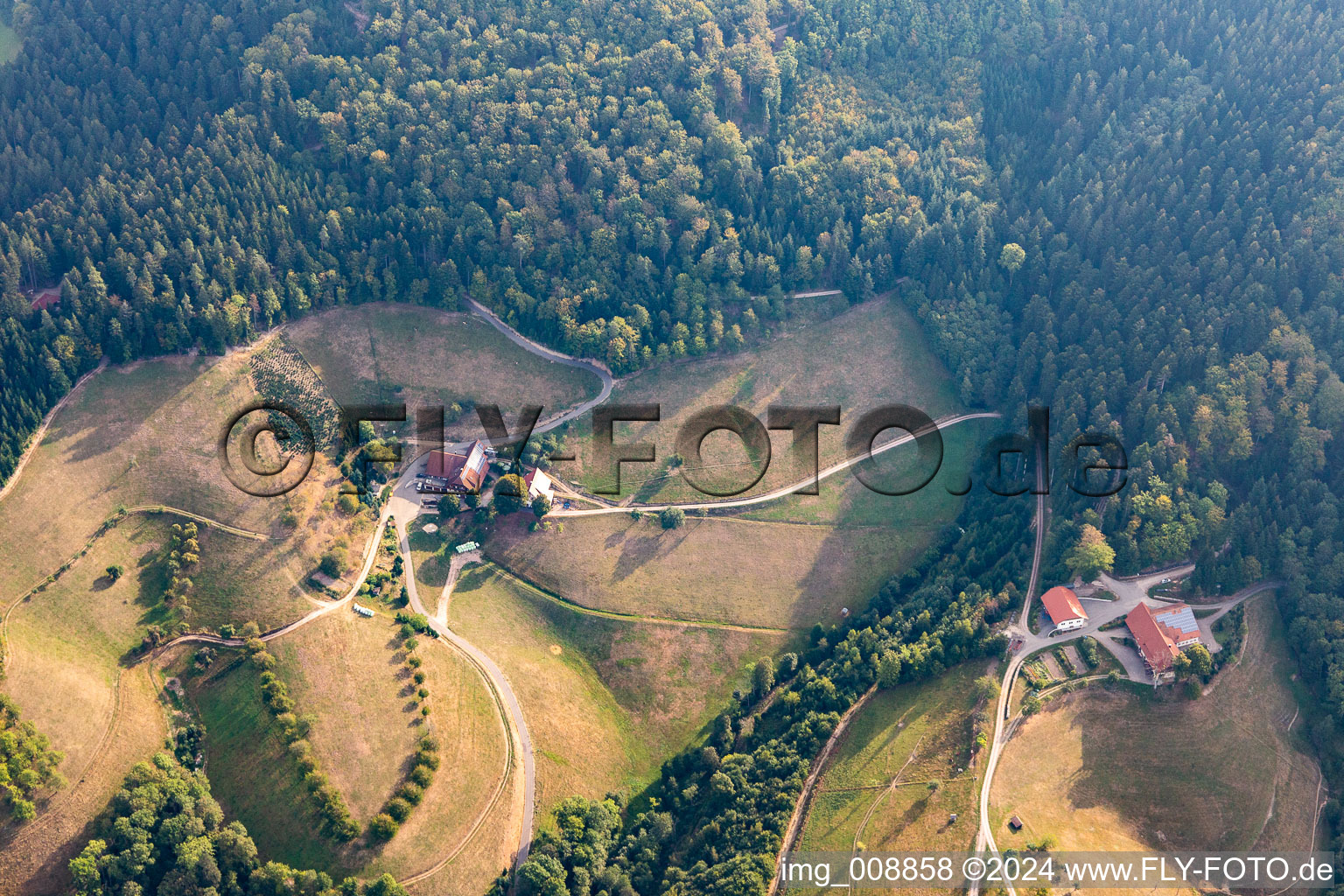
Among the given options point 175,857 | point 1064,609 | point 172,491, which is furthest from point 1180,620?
point 172,491

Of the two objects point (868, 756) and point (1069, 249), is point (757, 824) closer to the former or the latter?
point (868, 756)

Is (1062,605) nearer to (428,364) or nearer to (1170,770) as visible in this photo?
(1170,770)

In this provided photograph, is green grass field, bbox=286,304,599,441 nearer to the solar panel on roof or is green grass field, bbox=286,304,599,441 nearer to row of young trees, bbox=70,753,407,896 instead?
row of young trees, bbox=70,753,407,896

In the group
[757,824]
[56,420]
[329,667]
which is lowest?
[757,824]

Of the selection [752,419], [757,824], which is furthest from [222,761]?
[752,419]

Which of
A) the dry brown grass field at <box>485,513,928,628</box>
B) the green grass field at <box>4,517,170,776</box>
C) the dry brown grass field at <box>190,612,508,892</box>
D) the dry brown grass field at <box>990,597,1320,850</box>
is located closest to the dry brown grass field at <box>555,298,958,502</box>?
the dry brown grass field at <box>485,513,928,628</box>
